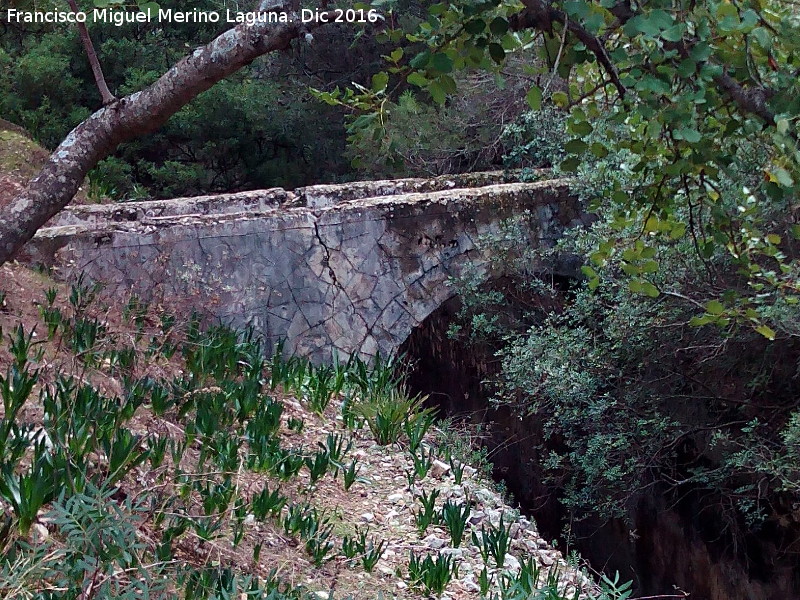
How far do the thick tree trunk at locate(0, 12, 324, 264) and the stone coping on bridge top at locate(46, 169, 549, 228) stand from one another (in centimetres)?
415

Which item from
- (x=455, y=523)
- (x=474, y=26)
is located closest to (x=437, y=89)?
(x=474, y=26)

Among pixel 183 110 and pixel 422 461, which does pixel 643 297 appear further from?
pixel 183 110

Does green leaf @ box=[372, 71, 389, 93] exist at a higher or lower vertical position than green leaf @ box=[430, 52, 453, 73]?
lower

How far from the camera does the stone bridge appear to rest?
637 cm

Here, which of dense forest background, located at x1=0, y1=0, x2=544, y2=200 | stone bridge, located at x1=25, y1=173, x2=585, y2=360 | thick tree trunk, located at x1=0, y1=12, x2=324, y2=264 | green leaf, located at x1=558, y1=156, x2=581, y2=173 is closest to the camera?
green leaf, located at x1=558, y1=156, x2=581, y2=173

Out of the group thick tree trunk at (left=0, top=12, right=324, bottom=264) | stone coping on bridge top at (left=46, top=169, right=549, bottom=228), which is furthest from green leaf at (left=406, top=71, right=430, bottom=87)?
stone coping on bridge top at (left=46, top=169, right=549, bottom=228)

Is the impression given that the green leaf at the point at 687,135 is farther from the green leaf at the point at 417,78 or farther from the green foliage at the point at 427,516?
the green foliage at the point at 427,516

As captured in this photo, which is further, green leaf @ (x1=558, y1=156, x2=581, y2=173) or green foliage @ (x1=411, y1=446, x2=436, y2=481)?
green foliage @ (x1=411, y1=446, x2=436, y2=481)

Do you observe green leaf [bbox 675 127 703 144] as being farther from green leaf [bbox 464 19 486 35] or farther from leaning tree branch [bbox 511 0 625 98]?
green leaf [bbox 464 19 486 35]

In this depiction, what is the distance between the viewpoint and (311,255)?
6.91 m

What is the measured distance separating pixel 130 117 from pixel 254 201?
528cm

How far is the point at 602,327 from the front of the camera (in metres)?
6.57

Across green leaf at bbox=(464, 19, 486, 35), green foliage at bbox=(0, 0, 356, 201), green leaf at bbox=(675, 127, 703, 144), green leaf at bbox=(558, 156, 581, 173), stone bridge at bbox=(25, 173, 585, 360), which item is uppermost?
green foliage at bbox=(0, 0, 356, 201)

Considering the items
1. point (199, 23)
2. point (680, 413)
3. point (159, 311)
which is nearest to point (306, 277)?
point (159, 311)
